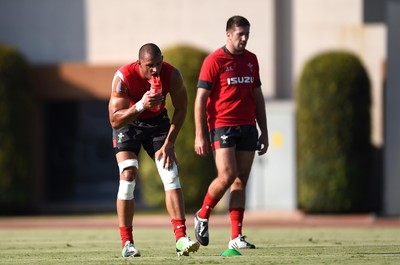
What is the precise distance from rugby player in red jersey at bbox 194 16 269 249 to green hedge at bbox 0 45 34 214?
15005mm

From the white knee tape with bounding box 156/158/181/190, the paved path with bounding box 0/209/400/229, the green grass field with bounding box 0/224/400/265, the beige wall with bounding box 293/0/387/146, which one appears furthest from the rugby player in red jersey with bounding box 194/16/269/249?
the beige wall with bounding box 293/0/387/146

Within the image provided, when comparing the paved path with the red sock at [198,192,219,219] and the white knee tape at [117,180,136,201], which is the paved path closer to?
the red sock at [198,192,219,219]

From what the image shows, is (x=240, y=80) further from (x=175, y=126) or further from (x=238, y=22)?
(x=175, y=126)

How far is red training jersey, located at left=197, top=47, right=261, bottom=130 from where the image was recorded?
1188 cm

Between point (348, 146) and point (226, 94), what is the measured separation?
45.4ft

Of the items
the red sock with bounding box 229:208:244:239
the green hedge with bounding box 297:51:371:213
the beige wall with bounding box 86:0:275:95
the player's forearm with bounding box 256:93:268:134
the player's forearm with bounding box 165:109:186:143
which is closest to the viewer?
the player's forearm with bounding box 165:109:186:143

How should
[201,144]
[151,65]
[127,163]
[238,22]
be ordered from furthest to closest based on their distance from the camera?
[201,144], [238,22], [127,163], [151,65]

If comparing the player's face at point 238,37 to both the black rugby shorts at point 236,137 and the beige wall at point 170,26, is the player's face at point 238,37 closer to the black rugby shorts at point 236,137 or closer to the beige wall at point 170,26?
the black rugby shorts at point 236,137

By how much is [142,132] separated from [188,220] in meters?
12.4

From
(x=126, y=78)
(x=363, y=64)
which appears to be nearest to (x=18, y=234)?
(x=126, y=78)

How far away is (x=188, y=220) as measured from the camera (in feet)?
76.6

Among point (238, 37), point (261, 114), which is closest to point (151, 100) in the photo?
point (238, 37)

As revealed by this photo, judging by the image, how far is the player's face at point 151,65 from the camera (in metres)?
10.5

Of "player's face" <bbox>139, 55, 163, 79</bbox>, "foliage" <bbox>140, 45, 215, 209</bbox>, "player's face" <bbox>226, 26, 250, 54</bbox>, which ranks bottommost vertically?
"foliage" <bbox>140, 45, 215, 209</bbox>
